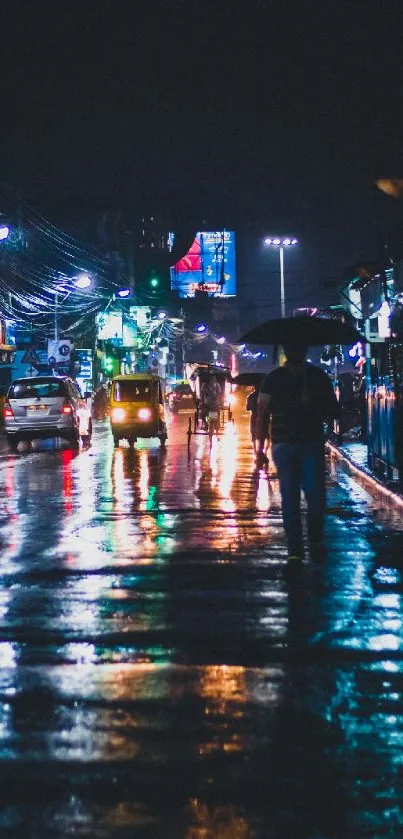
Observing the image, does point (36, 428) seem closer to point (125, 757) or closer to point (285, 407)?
point (285, 407)

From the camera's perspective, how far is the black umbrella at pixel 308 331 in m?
12.8

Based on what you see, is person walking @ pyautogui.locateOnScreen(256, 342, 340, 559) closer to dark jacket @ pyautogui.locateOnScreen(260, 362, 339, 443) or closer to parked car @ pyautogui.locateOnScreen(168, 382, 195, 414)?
dark jacket @ pyautogui.locateOnScreen(260, 362, 339, 443)

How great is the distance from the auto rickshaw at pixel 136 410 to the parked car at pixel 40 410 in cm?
174

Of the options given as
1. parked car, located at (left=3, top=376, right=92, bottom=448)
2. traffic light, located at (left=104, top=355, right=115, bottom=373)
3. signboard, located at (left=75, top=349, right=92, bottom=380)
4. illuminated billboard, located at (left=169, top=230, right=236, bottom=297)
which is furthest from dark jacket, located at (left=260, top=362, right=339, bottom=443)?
illuminated billboard, located at (left=169, top=230, right=236, bottom=297)

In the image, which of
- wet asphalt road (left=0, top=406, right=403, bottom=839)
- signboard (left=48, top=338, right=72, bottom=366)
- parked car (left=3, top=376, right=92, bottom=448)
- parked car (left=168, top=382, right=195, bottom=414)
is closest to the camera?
wet asphalt road (left=0, top=406, right=403, bottom=839)

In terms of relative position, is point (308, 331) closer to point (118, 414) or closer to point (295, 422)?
point (295, 422)

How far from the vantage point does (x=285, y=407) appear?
33.0ft

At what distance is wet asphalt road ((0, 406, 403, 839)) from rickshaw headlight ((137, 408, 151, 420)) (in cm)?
1926

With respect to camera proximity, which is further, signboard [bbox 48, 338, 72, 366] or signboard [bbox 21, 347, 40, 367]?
signboard [bbox 48, 338, 72, 366]

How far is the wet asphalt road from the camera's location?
4344 millimetres

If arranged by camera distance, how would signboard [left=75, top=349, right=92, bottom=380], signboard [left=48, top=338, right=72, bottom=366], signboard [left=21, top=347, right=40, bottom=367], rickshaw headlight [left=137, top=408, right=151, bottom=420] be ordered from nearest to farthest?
rickshaw headlight [left=137, top=408, right=151, bottom=420]
signboard [left=21, top=347, right=40, bottom=367]
signboard [left=48, top=338, right=72, bottom=366]
signboard [left=75, top=349, right=92, bottom=380]

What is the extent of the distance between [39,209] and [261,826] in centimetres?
7186

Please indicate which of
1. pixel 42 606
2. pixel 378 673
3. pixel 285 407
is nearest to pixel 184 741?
pixel 378 673

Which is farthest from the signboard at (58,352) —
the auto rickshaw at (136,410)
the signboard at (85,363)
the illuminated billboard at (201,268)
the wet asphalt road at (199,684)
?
the illuminated billboard at (201,268)
